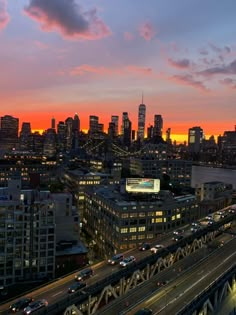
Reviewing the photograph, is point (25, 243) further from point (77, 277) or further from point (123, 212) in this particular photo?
point (123, 212)

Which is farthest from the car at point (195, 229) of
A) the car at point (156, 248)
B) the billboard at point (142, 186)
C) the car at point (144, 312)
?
the car at point (144, 312)

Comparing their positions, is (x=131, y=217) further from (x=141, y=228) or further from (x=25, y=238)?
(x=25, y=238)

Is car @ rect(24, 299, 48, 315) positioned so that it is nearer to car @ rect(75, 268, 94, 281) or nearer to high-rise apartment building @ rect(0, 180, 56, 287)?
car @ rect(75, 268, 94, 281)

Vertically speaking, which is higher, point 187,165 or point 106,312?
point 187,165

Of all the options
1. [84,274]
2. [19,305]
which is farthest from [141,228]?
[19,305]

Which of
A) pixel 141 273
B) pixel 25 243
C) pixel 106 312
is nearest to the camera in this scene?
pixel 106 312

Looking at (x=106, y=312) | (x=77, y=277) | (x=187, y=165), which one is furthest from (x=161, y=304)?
(x=187, y=165)

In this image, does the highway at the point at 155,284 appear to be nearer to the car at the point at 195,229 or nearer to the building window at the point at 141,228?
the car at the point at 195,229

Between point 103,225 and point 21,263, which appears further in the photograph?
point 103,225
